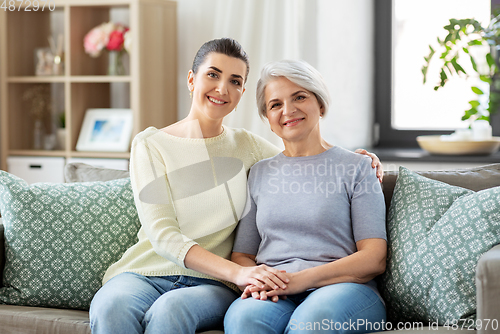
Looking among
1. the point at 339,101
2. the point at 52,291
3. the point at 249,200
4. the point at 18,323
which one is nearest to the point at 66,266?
the point at 52,291

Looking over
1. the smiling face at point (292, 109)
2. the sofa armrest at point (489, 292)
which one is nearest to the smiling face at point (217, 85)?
the smiling face at point (292, 109)

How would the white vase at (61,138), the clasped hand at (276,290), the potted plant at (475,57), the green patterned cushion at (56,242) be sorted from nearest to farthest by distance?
the clasped hand at (276,290), the green patterned cushion at (56,242), the potted plant at (475,57), the white vase at (61,138)

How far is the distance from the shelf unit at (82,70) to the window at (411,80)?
1272 mm

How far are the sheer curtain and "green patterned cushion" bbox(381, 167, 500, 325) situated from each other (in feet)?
4.37

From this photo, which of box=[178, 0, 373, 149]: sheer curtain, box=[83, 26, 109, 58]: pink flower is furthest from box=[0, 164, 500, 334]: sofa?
box=[83, 26, 109, 58]: pink flower

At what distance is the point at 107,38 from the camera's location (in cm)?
305

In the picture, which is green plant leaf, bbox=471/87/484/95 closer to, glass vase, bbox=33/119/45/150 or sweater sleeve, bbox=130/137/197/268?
sweater sleeve, bbox=130/137/197/268

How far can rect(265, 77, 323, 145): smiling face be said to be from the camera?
1.59 metres

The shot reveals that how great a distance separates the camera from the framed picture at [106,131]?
3.03m

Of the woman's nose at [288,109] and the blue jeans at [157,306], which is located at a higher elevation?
the woman's nose at [288,109]

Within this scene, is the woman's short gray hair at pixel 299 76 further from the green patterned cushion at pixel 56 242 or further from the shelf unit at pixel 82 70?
the shelf unit at pixel 82 70

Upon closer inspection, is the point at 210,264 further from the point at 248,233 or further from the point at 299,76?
the point at 299,76

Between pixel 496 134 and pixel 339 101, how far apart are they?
3.01 ft

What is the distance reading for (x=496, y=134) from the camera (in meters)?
2.97
